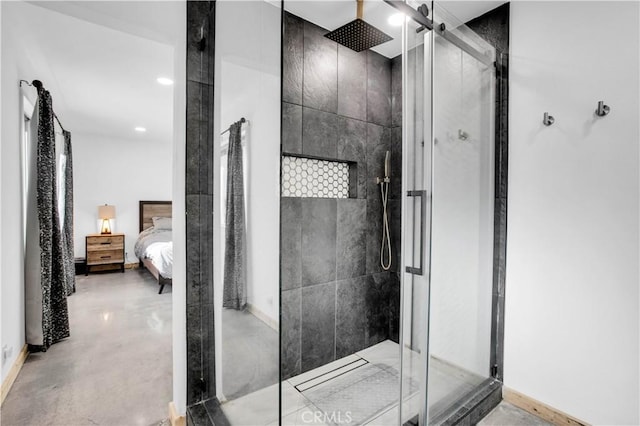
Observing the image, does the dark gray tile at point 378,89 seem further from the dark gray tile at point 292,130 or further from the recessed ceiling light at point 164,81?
the recessed ceiling light at point 164,81

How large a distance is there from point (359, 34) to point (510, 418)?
2489 mm

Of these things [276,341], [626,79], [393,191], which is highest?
[626,79]

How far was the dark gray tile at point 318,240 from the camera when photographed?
2.25 m

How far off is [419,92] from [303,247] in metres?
1.30

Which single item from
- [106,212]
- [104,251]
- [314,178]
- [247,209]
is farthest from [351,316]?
[106,212]

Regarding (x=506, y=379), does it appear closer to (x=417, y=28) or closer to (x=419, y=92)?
(x=419, y=92)

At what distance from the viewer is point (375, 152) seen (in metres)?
2.61

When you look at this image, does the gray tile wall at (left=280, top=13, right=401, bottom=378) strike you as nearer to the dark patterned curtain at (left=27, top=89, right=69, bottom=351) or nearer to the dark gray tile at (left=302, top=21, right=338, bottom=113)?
the dark gray tile at (left=302, top=21, right=338, bottom=113)

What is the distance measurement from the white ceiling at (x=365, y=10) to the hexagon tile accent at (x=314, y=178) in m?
0.98

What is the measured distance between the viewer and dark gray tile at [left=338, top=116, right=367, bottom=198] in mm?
2395

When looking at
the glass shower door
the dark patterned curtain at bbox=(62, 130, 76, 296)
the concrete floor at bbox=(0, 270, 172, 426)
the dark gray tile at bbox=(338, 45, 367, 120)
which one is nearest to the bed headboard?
the dark patterned curtain at bbox=(62, 130, 76, 296)

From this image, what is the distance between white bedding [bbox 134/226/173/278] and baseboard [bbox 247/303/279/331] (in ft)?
8.66

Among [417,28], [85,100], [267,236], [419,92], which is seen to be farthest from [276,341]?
[85,100]

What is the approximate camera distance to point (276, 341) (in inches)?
37.4
